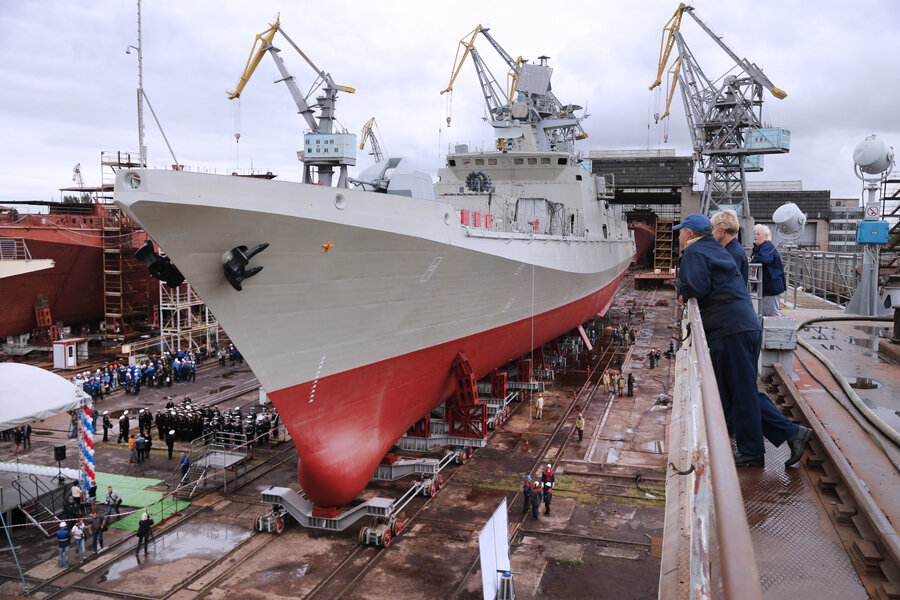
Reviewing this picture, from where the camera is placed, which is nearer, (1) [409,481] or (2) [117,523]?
(2) [117,523]

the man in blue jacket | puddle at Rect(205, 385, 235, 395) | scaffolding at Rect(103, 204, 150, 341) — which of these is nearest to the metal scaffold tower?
scaffolding at Rect(103, 204, 150, 341)

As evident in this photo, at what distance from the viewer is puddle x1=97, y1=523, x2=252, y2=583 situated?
938cm

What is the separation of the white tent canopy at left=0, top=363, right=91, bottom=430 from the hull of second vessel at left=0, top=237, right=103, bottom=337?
14.3 meters

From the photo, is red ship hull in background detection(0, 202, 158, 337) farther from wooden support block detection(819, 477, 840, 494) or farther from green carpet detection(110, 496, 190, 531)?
wooden support block detection(819, 477, 840, 494)

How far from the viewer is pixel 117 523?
1094cm

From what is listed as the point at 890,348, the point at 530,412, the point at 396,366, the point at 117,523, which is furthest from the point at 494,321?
the point at 117,523

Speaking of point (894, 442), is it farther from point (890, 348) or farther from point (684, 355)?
point (890, 348)

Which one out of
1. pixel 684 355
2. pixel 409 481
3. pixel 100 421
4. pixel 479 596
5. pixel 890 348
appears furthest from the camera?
pixel 100 421

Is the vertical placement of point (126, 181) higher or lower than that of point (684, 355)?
higher

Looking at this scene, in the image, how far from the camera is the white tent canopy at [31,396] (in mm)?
10195

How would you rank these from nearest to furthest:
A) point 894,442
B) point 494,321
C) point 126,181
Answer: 1. point 894,442
2. point 126,181
3. point 494,321

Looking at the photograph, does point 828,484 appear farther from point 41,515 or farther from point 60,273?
point 60,273

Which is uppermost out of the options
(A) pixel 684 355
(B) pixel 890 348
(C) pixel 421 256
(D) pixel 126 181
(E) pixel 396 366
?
(D) pixel 126 181

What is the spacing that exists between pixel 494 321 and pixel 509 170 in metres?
8.26
